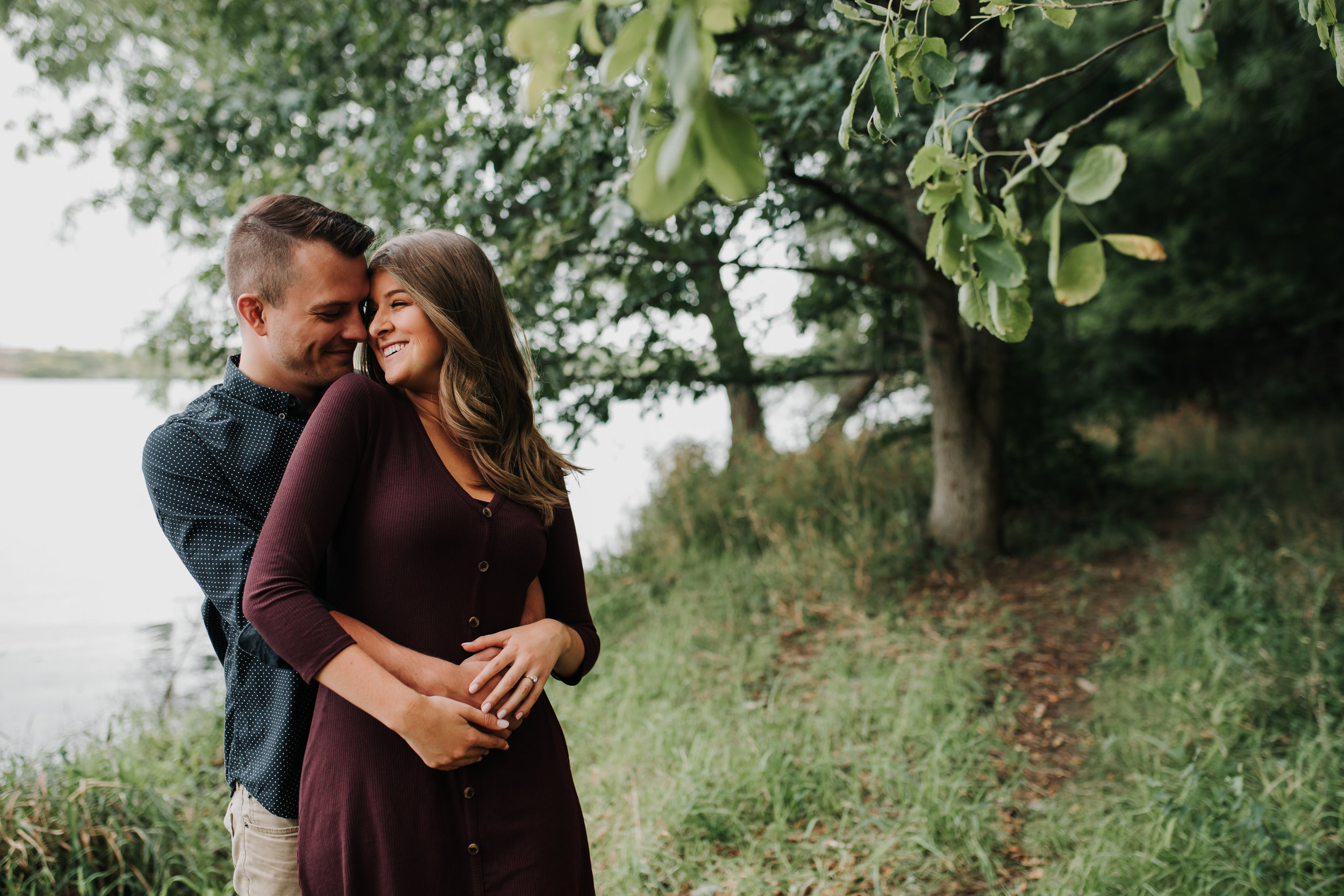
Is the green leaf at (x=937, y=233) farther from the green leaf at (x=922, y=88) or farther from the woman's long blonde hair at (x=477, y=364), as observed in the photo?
the woman's long blonde hair at (x=477, y=364)

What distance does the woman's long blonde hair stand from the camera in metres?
1.57

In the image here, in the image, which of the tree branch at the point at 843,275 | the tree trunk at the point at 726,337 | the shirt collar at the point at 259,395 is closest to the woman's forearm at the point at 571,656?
the shirt collar at the point at 259,395

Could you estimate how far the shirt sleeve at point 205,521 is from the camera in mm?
1416

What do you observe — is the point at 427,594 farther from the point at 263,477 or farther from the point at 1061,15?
the point at 1061,15

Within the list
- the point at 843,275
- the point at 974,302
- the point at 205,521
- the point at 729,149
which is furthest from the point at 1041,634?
the point at 729,149

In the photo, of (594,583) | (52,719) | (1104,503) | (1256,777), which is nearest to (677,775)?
(1256,777)

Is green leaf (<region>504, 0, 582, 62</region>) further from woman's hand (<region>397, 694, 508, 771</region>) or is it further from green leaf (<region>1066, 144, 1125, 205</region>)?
woman's hand (<region>397, 694, 508, 771</region>)

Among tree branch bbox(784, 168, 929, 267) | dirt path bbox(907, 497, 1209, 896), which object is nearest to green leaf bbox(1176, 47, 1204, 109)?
dirt path bbox(907, 497, 1209, 896)

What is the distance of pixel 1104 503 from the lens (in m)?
6.68

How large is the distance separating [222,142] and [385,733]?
4885 millimetres

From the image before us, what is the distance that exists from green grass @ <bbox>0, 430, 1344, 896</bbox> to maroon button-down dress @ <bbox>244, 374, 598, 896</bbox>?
164 cm

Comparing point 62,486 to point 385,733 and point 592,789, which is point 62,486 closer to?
point 592,789

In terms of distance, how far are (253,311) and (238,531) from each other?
437 millimetres

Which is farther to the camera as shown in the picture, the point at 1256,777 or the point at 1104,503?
the point at 1104,503
